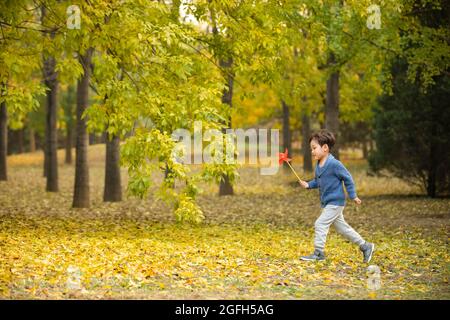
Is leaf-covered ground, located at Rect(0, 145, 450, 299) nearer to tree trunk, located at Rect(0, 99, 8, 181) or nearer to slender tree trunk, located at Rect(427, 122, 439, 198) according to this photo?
slender tree trunk, located at Rect(427, 122, 439, 198)

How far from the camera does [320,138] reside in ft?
31.4

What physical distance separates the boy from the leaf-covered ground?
0.28m

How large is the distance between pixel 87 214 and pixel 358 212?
22.3ft

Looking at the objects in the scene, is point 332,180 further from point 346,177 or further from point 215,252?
point 215,252

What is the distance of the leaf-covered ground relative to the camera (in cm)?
763

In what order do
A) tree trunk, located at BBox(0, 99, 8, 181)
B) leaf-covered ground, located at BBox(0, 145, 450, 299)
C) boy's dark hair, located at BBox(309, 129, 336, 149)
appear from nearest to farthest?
leaf-covered ground, located at BBox(0, 145, 450, 299) < boy's dark hair, located at BBox(309, 129, 336, 149) < tree trunk, located at BBox(0, 99, 8, 181)

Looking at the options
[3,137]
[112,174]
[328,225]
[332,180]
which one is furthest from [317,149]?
[3,137]

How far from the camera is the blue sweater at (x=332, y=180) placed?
952 centimetres

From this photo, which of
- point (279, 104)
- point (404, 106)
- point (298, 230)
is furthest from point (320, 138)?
point (279, 104)

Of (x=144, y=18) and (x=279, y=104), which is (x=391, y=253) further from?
(x=279, y=104)

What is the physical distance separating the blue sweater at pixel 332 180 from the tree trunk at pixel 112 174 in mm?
10642

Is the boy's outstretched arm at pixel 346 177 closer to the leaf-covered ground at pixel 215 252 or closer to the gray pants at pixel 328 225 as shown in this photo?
the gray pants at pixel 328 225

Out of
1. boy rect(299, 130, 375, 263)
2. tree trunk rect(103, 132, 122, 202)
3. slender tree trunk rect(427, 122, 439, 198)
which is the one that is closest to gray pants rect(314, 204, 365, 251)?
boy rect(299, 130, 375, 263)

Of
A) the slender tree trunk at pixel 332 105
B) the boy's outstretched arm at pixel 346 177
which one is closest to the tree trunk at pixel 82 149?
the slender tree trunk at pixel 332 105
